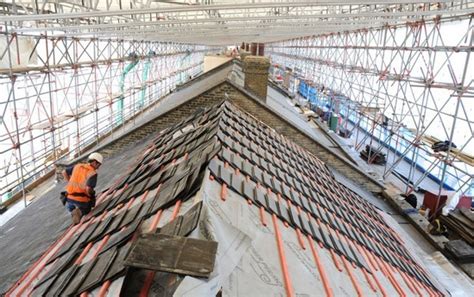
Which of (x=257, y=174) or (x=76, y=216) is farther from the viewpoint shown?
(x=257, y=174)

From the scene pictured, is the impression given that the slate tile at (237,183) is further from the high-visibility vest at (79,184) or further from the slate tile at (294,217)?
the high-visibility vest at (79,184)

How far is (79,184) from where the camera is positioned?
18.6 feet

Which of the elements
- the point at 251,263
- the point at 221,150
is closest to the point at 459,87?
the point at 221,150

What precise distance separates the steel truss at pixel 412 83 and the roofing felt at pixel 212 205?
7726 millimetres

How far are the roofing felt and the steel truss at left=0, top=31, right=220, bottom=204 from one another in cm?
722

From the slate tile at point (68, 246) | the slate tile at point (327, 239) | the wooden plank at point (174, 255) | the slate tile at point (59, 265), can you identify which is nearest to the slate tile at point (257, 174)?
the slate tile at point (327, 239)

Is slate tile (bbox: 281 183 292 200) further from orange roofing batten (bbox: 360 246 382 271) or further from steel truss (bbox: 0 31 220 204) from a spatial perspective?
steel truss (bbox: 0 31 220 204)

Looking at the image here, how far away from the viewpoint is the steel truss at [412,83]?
13.8 meters

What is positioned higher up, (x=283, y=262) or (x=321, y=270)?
(x=283, y=262)

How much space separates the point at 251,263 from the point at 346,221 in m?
3.22

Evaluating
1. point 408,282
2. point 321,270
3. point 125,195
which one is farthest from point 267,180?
point 408,282

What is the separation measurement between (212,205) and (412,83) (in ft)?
97.4

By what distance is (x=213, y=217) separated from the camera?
371 centimetres

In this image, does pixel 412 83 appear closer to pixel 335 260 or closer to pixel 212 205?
pixel 335 260
